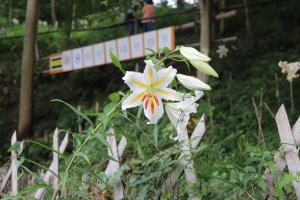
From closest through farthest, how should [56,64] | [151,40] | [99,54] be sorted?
1. [151,40]
2. [99,54]
3. [56,64]

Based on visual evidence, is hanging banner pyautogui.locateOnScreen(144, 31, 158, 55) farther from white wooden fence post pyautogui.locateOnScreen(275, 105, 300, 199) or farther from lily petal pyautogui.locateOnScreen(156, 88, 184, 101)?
lily petal pyautogui.locateOnScreen(156, 88, 184, 101)

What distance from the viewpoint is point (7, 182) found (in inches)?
99.9

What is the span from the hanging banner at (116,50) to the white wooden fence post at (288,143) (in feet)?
10.5

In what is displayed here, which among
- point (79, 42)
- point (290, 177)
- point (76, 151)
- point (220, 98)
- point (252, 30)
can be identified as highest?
point (79, 42)

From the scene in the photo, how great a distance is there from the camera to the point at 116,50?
20.0 ft

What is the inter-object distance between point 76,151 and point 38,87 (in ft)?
21.0

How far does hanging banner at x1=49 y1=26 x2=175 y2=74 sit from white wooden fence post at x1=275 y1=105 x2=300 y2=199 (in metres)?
3.21

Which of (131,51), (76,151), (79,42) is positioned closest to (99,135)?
(76,151)

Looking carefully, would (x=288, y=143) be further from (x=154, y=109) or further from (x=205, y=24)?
(x=205, y=24)

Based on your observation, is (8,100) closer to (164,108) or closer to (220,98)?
(220,98)

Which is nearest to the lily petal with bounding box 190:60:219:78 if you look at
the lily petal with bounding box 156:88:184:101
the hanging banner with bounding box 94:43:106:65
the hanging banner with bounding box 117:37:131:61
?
the lily petal with bounding box 156:88:184:101

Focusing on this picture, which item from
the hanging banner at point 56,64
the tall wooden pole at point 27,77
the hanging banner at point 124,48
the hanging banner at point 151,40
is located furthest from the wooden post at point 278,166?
the hanging banner at point 56,64

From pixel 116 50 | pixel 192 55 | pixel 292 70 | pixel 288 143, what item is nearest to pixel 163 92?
pixel 192 55

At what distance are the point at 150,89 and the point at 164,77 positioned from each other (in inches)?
2.0
